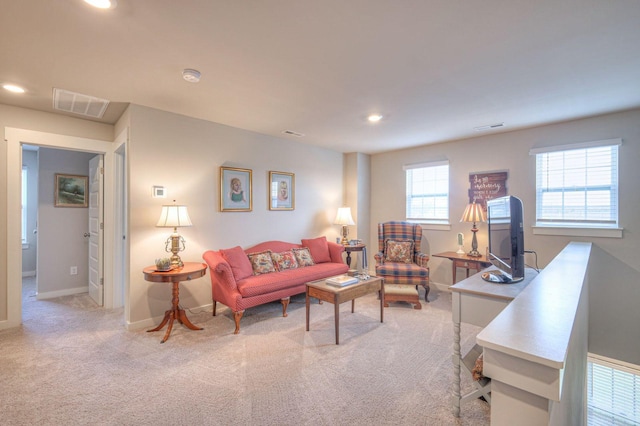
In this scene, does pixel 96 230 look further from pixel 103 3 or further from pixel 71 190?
pixel 103 3

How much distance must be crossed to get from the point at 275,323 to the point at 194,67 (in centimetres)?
273

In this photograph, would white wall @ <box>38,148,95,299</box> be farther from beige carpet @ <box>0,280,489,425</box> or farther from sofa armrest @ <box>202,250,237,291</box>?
sofa armrest @ <box>202,250,237,291</box>

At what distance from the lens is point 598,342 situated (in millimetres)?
3395

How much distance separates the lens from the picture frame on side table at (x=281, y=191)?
446 cm

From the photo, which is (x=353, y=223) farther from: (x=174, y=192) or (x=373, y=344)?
(x=174, y=192)

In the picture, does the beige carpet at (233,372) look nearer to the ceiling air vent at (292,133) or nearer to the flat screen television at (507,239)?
the flat screen television at (507,239)

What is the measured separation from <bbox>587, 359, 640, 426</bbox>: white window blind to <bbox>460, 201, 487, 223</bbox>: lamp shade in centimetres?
206

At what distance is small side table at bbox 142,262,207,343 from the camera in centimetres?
287

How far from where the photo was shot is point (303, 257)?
168 inches

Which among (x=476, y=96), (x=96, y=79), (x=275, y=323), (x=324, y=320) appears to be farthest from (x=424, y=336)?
(x=96, y=79)

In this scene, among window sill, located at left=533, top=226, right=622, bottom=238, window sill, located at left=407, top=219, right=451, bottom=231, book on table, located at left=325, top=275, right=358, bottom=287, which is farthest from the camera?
window sill, located at left=407, top=219, right=451, bottom=231

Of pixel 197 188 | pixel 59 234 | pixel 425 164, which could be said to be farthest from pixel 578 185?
pixel 59 234

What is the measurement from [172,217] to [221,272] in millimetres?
796

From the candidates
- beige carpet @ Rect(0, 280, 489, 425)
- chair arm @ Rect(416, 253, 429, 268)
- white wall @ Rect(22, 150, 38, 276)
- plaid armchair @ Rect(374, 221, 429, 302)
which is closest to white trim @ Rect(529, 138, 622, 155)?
plaid armchair @ Rect(374, 221, 429, 302)
